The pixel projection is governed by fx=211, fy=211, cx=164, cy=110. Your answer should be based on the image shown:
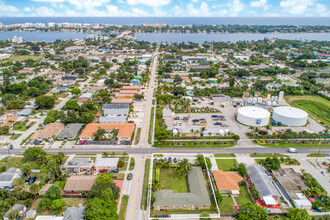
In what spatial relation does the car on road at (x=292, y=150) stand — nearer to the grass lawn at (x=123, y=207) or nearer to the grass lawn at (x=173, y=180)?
the grass lawn at (x=173, y=180)

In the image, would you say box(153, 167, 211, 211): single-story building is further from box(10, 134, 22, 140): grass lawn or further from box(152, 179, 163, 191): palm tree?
box(10, 134, 22, 140): grass lawn

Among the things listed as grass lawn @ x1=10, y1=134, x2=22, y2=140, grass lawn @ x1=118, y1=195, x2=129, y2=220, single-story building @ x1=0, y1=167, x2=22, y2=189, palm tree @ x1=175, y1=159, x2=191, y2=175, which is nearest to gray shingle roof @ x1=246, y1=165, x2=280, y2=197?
palm tree @ x1=175, y1=159, x2=191, y2=175

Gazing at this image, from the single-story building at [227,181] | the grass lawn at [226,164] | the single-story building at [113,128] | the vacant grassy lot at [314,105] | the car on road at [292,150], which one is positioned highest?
the vacant grassy lot at [314,105]

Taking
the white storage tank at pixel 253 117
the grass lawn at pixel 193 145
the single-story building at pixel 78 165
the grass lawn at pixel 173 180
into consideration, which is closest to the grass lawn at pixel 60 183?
the single-story building at pixel 78 165

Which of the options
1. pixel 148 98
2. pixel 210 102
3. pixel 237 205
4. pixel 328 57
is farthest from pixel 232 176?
pixel 328 57

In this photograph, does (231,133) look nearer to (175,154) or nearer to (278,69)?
(175,154)
